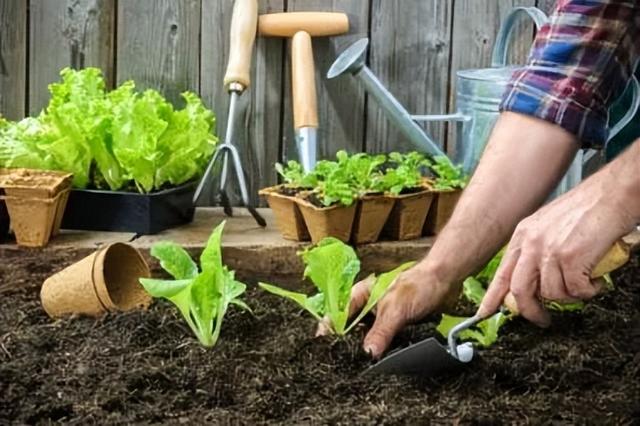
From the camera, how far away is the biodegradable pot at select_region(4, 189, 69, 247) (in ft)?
7.36

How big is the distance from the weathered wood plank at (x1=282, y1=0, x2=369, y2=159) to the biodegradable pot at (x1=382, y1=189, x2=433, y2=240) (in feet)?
1.66

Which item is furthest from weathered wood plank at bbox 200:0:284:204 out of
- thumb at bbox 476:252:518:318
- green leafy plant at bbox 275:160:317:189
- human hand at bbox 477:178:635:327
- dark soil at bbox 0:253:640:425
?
human hand at bbox 477:178:635:327

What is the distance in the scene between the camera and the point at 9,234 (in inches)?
93.0

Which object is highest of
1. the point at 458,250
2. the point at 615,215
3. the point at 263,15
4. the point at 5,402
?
the point at 263,15

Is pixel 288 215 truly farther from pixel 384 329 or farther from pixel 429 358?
pixel 429 358

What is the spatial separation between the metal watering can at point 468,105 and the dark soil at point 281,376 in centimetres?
64

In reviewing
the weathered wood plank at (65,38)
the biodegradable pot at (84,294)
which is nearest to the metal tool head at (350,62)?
the weathered wood plank at (65,38)

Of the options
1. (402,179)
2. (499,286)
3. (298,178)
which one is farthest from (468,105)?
(499,286)

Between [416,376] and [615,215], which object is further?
[416,376]

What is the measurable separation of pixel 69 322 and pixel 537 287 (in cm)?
82

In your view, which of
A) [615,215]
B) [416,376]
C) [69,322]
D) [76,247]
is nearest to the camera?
[615,215]

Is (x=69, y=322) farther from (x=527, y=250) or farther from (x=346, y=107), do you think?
(x=346, y=107)

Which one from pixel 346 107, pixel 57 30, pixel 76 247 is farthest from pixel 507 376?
pixel 57 30

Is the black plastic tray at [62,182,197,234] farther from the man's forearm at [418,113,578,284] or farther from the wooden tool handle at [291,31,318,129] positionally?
the man's forearm at [418,113,578,284]
